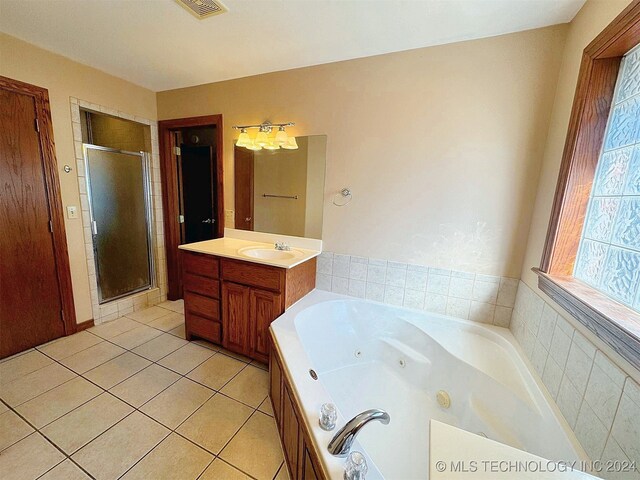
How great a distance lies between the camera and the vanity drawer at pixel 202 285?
6.91 feet

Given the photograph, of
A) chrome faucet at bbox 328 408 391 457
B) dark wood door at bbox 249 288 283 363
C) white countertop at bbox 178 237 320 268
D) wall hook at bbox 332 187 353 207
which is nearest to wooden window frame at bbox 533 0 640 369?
chrome faucet at bbox 328 408 391 457

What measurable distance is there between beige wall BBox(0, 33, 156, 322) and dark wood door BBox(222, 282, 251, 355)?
4.84 ft

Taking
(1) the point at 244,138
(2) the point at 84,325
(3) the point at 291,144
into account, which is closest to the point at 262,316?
(3) the point at 291,144

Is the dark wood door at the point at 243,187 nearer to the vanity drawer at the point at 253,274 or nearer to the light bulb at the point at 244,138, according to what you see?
the light bulb at the point at 244,138

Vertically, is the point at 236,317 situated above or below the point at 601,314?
below

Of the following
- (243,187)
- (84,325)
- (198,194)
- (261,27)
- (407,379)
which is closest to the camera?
(261,27)

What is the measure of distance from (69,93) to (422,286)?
336 centimetres

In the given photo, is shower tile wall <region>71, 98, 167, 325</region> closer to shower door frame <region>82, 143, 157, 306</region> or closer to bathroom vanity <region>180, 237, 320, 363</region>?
shower door frame <region>82, 143, 157, 306</region>

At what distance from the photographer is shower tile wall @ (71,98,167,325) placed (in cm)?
225

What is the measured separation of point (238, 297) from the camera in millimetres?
1999

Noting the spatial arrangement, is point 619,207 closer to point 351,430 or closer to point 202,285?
point 351,430

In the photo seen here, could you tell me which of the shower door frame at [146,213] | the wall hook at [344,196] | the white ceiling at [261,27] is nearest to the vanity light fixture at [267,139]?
the white ceiling at [261,27]

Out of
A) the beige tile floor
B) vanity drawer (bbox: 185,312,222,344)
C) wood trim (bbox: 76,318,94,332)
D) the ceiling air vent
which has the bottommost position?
the beige tile floor

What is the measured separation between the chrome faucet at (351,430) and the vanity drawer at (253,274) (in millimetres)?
1088
